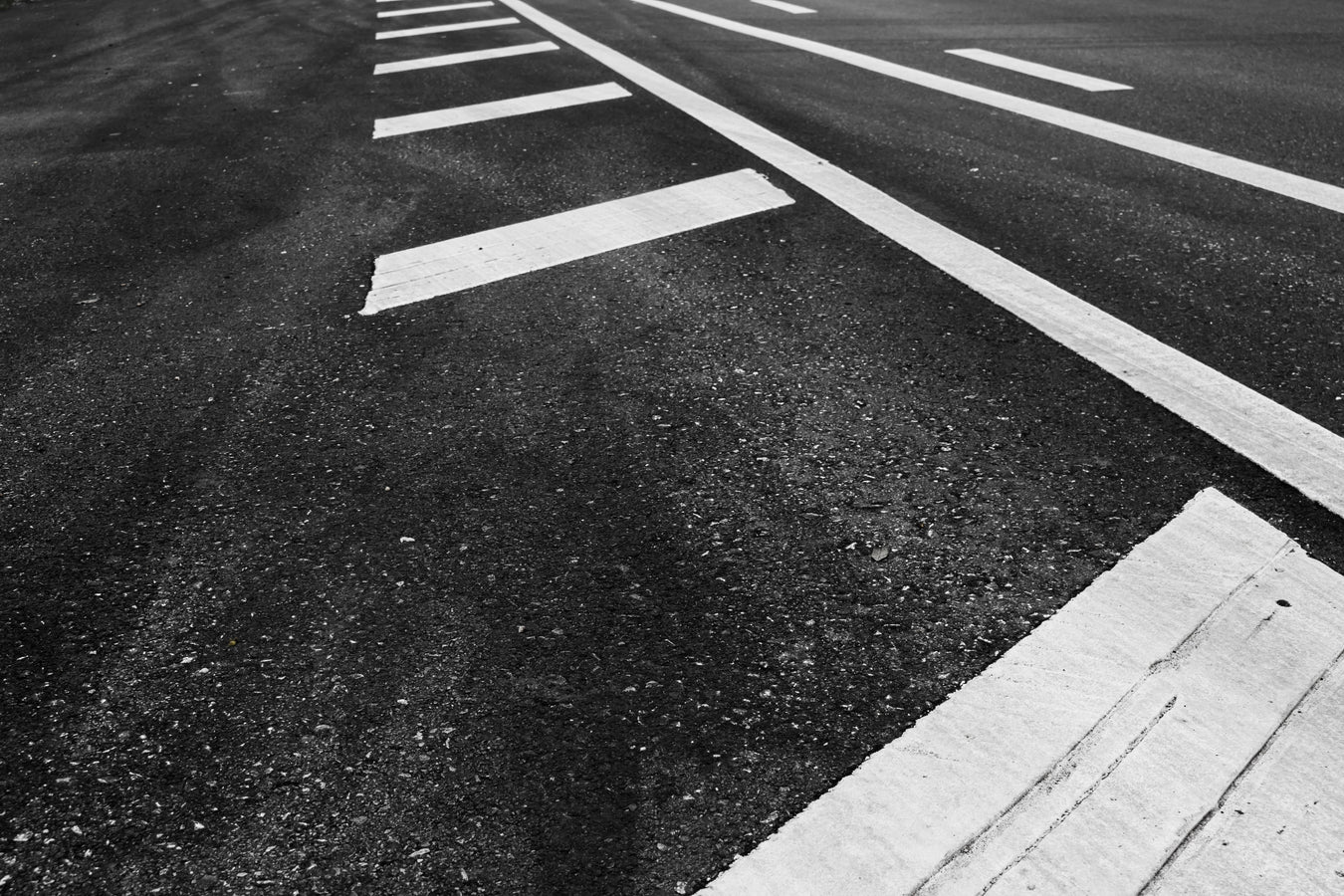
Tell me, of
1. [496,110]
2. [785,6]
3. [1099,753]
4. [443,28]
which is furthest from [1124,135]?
[443,28]

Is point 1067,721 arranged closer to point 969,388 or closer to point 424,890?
point 424,890

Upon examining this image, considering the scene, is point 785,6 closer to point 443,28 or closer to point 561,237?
point 443,28

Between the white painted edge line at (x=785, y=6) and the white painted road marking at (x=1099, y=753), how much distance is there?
10056mm

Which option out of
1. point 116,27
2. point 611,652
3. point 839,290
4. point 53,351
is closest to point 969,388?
point 839,290

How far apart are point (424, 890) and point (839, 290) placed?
9.61ft

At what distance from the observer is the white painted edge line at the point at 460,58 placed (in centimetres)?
922

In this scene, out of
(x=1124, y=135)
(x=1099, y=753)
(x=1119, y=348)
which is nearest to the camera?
(x=1099, y=753)

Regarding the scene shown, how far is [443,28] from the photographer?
11492 mm

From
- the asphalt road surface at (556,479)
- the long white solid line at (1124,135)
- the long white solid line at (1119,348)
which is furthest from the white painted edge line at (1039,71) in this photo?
the long white solid line at (1119,348)

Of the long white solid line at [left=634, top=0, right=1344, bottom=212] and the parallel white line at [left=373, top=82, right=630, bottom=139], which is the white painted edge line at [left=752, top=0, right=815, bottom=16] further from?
the parallel white line at [left=373, top=82, right=630, bottom=139]

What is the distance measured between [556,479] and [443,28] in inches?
384

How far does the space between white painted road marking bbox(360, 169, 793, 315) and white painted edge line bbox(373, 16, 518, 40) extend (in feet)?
22.2

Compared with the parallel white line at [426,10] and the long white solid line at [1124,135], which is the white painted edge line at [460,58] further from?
the parallel white line at [426,10]

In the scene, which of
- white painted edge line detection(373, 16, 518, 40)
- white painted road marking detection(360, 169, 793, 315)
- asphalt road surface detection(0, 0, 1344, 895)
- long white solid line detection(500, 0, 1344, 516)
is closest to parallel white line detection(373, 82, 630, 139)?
asphalt road surface detection(0, 0, 1344, 895)
